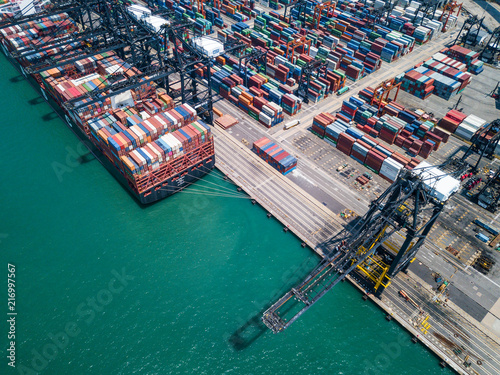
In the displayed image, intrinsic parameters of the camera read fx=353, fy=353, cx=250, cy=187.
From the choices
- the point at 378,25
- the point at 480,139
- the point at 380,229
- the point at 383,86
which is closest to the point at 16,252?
the point at 380,229

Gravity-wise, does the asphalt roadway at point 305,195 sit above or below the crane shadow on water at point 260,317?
above

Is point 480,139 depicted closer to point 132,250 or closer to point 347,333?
point 347,333

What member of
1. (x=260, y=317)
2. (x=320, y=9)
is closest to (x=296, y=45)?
(x=320, y=9)

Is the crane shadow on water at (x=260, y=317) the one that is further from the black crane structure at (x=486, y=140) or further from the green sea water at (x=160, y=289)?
the black crane structure at (x=486, y=140)

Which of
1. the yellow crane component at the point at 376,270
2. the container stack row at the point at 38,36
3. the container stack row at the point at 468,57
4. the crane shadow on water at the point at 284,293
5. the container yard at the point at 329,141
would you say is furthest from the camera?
the container stack row at the point at 468,57

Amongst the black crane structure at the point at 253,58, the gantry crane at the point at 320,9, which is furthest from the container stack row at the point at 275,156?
the gantry crane at the point at 320,9

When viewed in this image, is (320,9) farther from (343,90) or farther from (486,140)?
(486,140)

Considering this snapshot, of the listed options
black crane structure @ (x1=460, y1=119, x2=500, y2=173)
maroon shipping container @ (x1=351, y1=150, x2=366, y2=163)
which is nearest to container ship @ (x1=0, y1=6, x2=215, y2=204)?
maroon shipping container @ (x1=351, y1=150, x2=366, y2=163)
